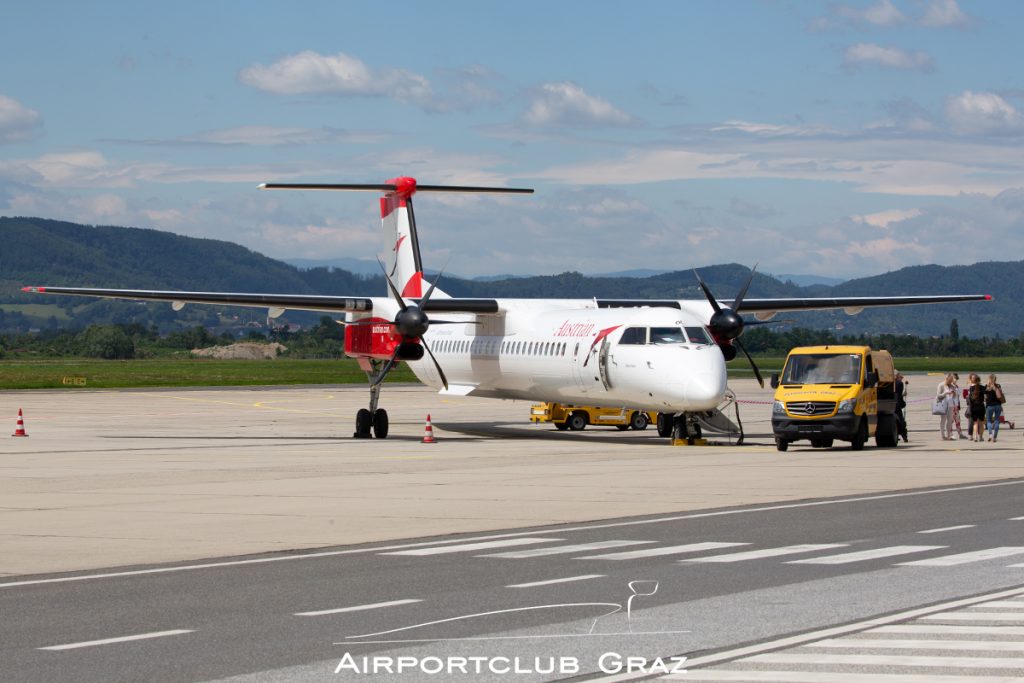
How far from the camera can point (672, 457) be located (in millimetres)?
28453

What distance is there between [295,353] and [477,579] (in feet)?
484

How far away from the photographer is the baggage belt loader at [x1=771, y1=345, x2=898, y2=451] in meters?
30.5

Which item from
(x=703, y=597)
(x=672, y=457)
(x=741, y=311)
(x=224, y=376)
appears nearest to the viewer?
(x=703, y=597)

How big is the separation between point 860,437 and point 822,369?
1926 mm

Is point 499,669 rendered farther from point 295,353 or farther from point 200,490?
point 295,353

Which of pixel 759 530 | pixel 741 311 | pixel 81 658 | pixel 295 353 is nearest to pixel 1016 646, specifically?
pixel 81 658

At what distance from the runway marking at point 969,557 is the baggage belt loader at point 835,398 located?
1637 centimetres

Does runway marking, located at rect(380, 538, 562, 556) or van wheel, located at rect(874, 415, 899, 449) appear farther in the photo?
van wheel, located at rect(874, 415, 899, 449)

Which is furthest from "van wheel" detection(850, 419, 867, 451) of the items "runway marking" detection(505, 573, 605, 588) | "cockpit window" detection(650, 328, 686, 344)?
"runway marking" detection(505, 573, 605, 588)

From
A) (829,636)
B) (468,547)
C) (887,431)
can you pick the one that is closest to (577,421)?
(887,431)

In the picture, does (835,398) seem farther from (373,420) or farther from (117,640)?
(117,640)

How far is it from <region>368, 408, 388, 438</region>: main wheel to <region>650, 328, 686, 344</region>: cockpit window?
837 centimetres

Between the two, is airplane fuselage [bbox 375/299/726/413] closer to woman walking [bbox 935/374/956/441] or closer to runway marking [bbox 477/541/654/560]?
woman walking [bbox 935/374/956/441]

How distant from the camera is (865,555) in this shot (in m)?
13.8
